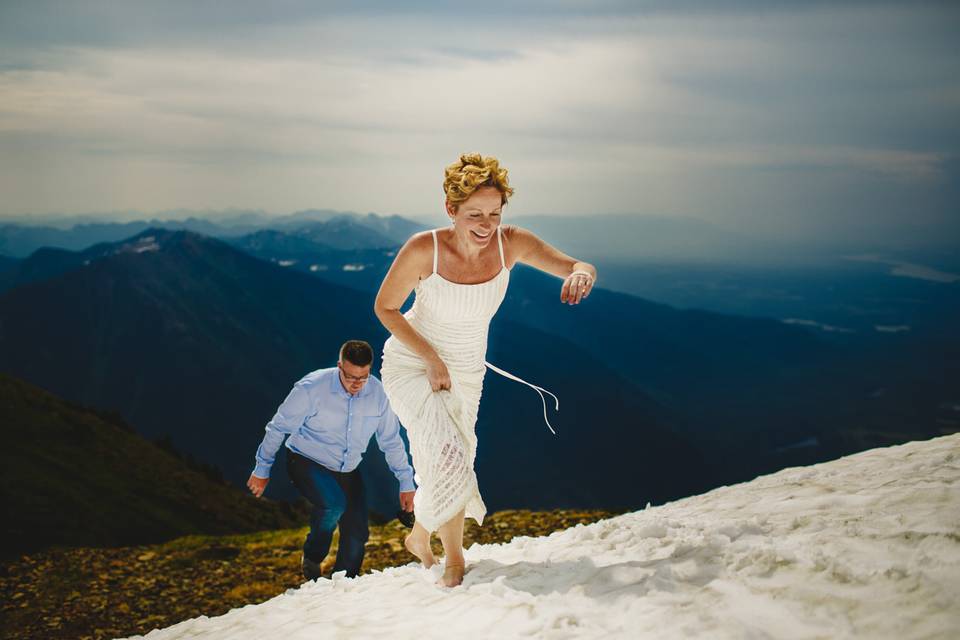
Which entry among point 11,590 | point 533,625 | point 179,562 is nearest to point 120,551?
point 179,562

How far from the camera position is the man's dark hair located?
6.88 metres

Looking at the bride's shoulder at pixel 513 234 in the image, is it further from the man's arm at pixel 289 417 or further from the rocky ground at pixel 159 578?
the rocky ground at pixel 159 578

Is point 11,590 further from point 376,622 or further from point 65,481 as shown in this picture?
point 65,481

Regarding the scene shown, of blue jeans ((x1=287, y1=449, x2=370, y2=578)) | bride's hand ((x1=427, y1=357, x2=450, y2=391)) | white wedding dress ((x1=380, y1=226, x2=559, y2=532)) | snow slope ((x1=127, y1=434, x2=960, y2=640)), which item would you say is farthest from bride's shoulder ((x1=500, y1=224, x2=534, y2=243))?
blue jeans ((x1=287, y1=449, x2=370, y2=578))

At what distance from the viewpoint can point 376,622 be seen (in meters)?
4.82

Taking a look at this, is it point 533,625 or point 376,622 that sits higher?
point 533,625

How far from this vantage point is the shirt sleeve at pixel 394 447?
7.50 m

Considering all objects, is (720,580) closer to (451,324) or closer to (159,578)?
(451,324)

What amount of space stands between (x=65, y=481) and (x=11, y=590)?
1192 cm

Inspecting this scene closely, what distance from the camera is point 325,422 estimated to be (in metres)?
7.16

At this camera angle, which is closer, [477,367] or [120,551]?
[477,367]

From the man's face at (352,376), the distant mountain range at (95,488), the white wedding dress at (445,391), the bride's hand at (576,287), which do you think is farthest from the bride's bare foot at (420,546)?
the distant mountain range at (95,488)

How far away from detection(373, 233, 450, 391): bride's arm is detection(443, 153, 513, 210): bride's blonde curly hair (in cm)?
43

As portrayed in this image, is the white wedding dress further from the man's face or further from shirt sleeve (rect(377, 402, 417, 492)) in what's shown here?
shirt sleeve (rect(377, 402, 417, 492))
